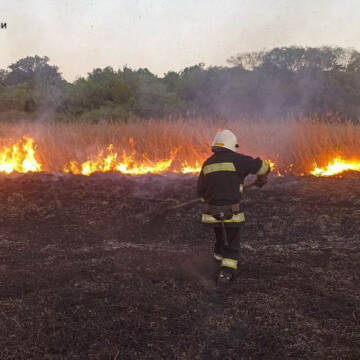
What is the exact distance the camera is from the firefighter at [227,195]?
4836 millimetres

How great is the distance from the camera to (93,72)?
26797mm

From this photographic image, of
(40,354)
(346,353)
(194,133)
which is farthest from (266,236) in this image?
(194,133)

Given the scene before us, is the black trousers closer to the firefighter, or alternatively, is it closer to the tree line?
the firefighter

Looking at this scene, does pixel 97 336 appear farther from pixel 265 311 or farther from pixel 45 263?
pixel 45 263

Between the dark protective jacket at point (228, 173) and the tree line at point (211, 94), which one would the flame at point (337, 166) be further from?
the tree line at point (211, 94)

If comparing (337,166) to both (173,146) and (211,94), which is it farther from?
(211,94)

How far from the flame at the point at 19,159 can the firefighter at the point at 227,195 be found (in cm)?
708

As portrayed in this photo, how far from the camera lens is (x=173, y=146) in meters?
12.5

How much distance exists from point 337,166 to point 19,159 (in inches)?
300

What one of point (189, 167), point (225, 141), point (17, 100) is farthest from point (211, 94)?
point (225, 141)

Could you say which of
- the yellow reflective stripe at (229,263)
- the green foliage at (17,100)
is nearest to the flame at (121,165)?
the yellow reflective stripe at (229,263)

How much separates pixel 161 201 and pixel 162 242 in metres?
1.87

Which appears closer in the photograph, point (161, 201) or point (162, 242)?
point (162, 242)

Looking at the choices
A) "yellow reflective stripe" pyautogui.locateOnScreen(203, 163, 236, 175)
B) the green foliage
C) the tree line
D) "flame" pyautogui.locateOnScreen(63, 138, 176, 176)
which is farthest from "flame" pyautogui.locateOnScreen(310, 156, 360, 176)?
the green foliage
